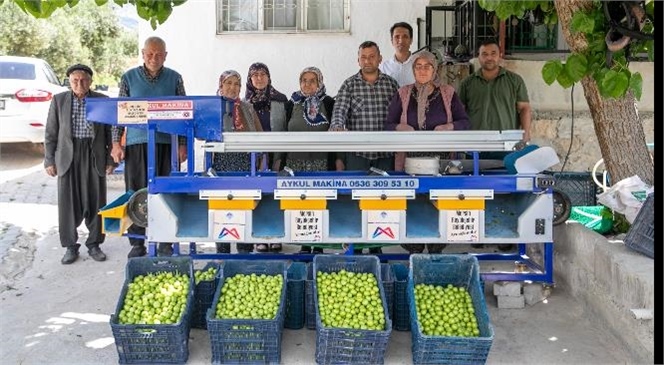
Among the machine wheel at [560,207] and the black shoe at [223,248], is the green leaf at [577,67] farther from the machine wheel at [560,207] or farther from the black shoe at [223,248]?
the black shoe at [223,248]

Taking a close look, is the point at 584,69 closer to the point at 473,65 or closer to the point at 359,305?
the point at 359,305

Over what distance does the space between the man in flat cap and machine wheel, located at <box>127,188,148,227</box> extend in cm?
147

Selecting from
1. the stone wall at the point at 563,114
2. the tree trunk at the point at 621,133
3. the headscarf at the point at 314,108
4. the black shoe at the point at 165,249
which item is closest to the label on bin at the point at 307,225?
the headscarf at the point at 314,108

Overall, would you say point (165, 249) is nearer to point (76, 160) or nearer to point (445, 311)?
point (76, 160)

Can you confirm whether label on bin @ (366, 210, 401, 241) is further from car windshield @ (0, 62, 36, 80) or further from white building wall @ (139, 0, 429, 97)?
car windshield @ (0, 62, 36, 80)

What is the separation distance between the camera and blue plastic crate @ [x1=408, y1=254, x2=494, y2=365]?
12.4 ft

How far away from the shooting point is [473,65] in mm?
7469

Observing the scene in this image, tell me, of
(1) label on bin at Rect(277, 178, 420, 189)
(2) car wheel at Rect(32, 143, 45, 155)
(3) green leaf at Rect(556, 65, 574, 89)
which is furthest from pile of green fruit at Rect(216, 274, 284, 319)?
(2) car wheel at Rect(32, 143, 45, 155)

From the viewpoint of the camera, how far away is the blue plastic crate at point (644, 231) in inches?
167

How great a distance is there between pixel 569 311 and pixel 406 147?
1715 millimetres

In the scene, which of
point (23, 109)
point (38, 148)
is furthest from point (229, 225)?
point (38, 148)

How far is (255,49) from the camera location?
344 inches

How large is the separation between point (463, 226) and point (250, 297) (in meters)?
1.42

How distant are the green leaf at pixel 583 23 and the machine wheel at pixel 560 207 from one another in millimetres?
1252
